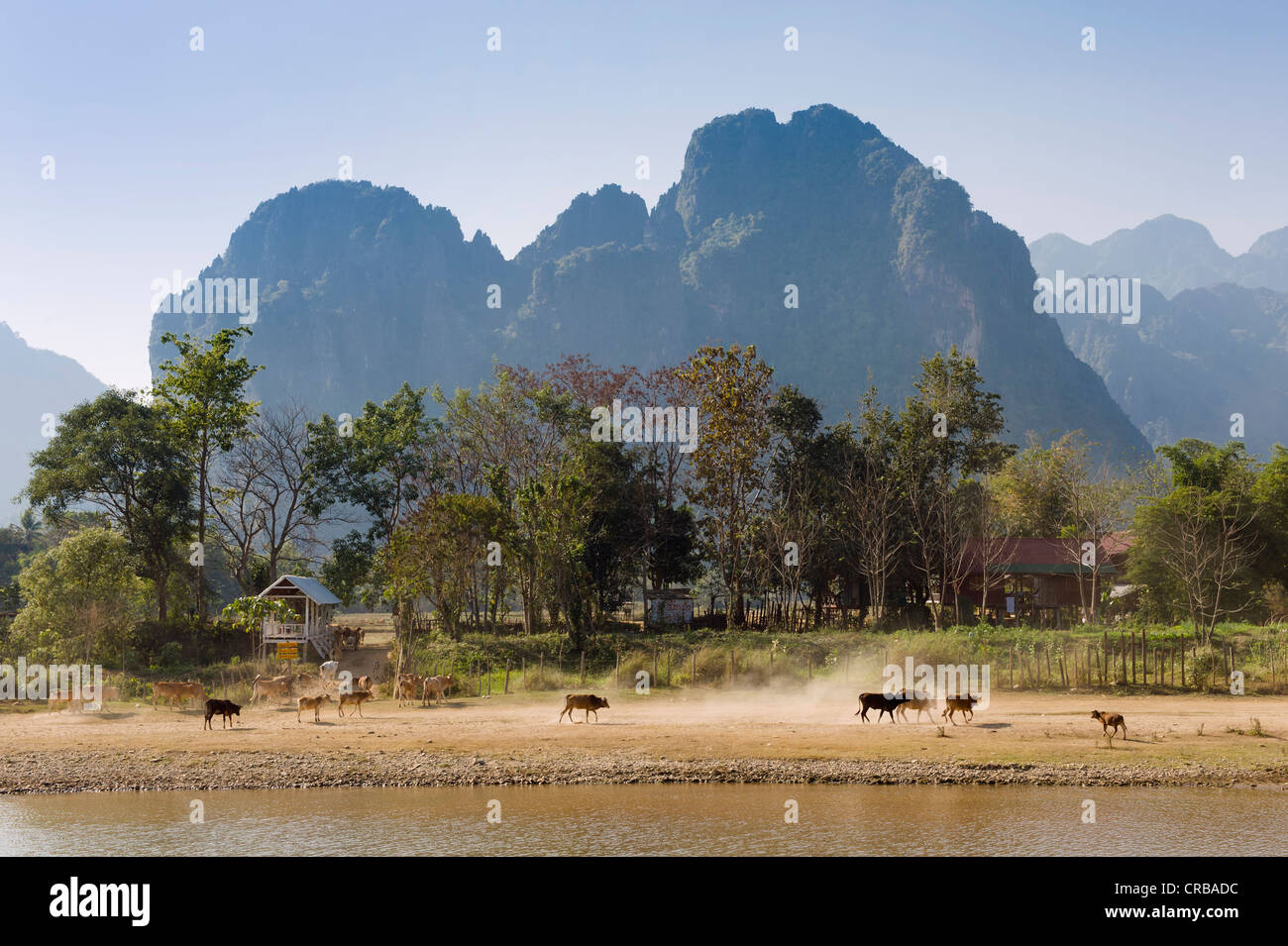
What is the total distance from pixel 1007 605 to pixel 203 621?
143ft

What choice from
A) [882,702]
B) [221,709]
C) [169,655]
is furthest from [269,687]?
[882,702]

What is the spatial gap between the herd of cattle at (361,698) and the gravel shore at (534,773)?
317 cm

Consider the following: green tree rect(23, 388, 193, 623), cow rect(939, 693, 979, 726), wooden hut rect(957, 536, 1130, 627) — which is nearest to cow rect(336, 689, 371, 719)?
cow rect(939, 693, 979, 726)

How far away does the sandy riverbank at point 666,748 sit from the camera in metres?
22.0

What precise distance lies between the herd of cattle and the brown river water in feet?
18.8

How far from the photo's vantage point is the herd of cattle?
26.6 m

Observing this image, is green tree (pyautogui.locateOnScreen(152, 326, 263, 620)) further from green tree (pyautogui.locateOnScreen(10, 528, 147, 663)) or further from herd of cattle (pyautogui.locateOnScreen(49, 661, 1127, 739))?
herd of cattle (pyautogui.locateOnScreen(49, 661, 1127, 739))

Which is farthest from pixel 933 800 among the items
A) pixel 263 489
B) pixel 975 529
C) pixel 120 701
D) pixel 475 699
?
pixel 263 489

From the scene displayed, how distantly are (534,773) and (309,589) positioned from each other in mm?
31513

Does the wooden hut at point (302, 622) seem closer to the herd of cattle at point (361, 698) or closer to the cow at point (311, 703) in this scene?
the herd of cattle at point (361, 698)

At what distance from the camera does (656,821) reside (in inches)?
717

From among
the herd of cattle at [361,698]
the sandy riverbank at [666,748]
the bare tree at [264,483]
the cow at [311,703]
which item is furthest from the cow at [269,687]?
the bare tree at [264,483]

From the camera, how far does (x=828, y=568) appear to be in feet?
169
